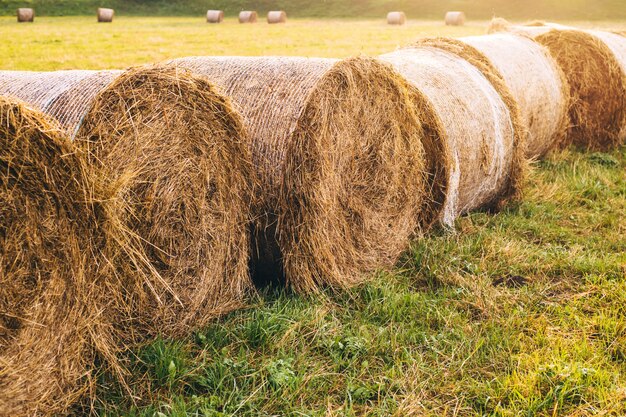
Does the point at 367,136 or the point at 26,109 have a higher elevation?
the point at 26,109

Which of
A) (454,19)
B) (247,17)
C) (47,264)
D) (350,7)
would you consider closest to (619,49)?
(47,264)

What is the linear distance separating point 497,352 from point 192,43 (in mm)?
20126

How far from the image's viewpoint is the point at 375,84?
5.21 metres


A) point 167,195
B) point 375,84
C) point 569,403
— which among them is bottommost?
point 569,403

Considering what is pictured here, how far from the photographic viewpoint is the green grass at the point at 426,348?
11.6ft

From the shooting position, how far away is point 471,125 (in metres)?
6.21

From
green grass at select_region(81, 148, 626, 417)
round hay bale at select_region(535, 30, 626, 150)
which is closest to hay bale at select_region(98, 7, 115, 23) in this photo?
round hay bale at select_region(535, 30, 626, 150)

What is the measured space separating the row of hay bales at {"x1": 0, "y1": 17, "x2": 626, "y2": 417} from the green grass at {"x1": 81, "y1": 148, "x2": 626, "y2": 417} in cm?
23

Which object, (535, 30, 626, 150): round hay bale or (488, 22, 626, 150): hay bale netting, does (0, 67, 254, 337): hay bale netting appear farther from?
(535, 30, 626, 150): round hay bale

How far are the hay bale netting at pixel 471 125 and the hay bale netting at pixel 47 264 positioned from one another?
3420mm

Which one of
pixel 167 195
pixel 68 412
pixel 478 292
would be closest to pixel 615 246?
pixel 478 292

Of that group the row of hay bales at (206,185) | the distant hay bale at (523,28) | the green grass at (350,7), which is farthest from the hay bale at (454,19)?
the row of hay bales at (206,185)

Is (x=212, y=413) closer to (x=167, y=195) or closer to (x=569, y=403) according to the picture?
(x=167, y=195)

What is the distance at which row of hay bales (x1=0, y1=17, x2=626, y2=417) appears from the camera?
10.2 feet
